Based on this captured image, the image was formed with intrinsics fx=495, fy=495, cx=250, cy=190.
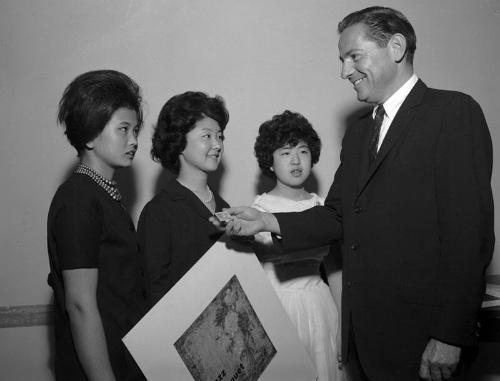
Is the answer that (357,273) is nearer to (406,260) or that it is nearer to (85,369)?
(406,260)

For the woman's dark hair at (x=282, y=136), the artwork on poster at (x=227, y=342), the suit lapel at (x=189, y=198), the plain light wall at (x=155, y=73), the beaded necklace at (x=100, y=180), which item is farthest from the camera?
the plain light wall at (x=155, y=73)

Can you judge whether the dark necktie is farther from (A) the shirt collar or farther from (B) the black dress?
(B) the black dress

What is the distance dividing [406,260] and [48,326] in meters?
1.85

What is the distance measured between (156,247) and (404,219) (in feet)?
2.75

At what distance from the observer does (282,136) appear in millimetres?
2145

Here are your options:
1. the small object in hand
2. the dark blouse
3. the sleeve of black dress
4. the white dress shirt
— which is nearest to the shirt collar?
the white dress shirt

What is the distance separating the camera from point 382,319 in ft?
4.77

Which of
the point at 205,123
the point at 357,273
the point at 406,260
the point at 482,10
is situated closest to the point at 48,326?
the point at 205,123

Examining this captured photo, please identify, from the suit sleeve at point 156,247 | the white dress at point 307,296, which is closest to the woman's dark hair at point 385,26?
the white dress at point 307,296

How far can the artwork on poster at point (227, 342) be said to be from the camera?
1.41 metres

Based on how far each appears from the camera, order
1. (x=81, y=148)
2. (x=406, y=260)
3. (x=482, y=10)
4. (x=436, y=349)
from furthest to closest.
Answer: (x=482, y=10)
(x=81, y=148)
(x=406, y=260)
(x=436, y=349)

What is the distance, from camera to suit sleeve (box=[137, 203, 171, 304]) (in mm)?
1704

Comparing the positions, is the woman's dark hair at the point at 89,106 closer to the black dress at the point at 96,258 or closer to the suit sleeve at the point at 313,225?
the black dress at the point at 96,258

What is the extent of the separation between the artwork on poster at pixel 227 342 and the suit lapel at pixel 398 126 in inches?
20.0
